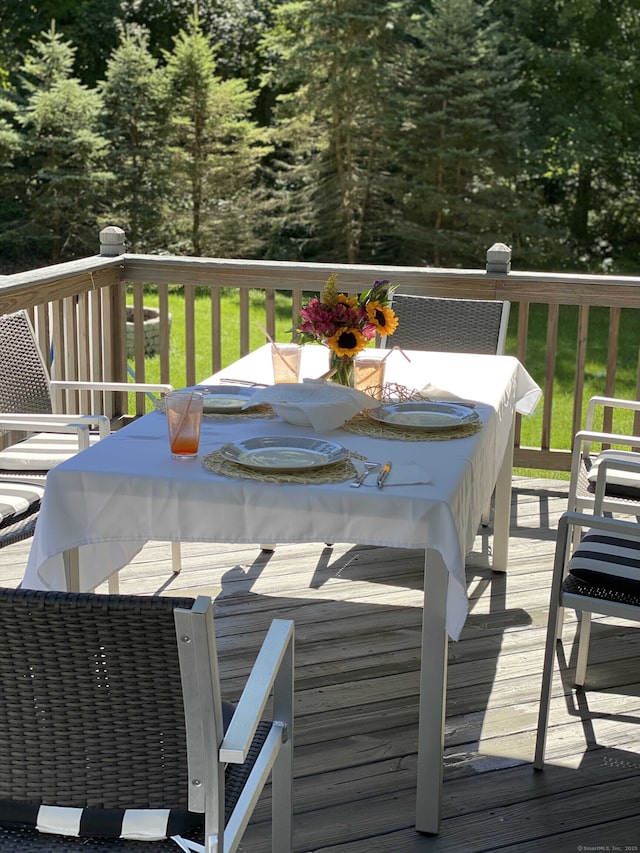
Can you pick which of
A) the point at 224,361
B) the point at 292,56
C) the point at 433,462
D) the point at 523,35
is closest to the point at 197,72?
the point at 292,56

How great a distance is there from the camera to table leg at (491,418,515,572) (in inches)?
153

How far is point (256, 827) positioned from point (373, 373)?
1.29 meters

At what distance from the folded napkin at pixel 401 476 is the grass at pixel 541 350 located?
13.3ft

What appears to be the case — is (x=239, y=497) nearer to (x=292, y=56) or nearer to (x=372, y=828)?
(x=372, y=828)

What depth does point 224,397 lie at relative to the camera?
3018mm

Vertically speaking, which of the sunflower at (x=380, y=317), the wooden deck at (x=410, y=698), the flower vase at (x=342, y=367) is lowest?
the wooden deck at (x=410, y=698)

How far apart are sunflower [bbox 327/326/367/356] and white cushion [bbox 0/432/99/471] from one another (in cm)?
95

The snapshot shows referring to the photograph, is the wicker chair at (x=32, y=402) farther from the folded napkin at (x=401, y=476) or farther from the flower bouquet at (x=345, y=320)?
the folded napkin at (x=401, y=476)

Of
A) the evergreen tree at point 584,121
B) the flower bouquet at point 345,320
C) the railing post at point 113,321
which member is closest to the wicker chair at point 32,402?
the flower bouquet at point 345,320

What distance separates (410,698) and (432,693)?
674 mm

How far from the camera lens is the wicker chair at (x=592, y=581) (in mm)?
2521

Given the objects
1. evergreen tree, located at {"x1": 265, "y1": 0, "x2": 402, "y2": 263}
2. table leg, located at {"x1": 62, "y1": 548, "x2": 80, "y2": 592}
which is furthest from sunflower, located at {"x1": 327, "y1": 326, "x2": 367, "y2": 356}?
evergreen tree, located at {"x1": 265, "y1": 0, "x2": 402, "y2": 263}

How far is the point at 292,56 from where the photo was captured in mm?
15789

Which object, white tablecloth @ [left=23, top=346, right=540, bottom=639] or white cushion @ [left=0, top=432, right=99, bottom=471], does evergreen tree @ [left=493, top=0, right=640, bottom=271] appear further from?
white tablecloth @ [left=23, top=346, right=540, bottom=639]
